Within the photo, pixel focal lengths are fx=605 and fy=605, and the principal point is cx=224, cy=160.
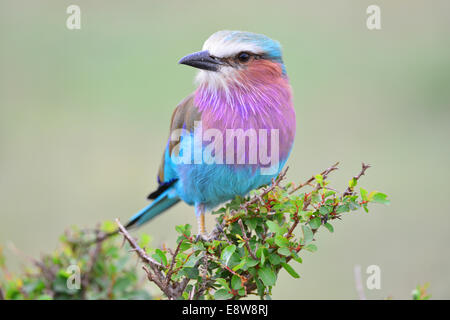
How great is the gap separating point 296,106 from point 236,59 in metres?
4.21

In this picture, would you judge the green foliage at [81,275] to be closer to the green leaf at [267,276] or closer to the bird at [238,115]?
the bird at [238,115]

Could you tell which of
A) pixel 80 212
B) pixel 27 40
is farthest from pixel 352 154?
pixel 27 40

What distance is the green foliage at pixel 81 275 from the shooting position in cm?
260

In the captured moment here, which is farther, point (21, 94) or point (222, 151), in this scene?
point (21, 94)

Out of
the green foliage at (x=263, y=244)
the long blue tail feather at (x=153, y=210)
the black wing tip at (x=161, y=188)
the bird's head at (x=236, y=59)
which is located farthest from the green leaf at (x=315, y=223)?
the long blue tail feather at (x=153, y=210)

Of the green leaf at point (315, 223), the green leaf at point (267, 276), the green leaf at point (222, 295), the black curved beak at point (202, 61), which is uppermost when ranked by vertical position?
the black curved beak at point (202, 61)

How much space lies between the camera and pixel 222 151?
107 inches

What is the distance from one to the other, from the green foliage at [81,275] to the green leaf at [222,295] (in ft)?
2.25

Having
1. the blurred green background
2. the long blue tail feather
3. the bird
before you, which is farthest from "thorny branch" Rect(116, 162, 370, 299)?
the blurred green background

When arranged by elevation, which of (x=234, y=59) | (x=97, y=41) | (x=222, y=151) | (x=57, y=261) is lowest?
(x=57, y=261)

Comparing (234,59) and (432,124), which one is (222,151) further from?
(432,124)

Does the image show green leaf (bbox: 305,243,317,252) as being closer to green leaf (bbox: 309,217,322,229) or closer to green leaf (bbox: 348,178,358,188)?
green leaf (bbox: 309,217,322,229)

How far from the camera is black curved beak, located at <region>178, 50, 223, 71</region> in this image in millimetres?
2576

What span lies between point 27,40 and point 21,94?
0.96 meters
